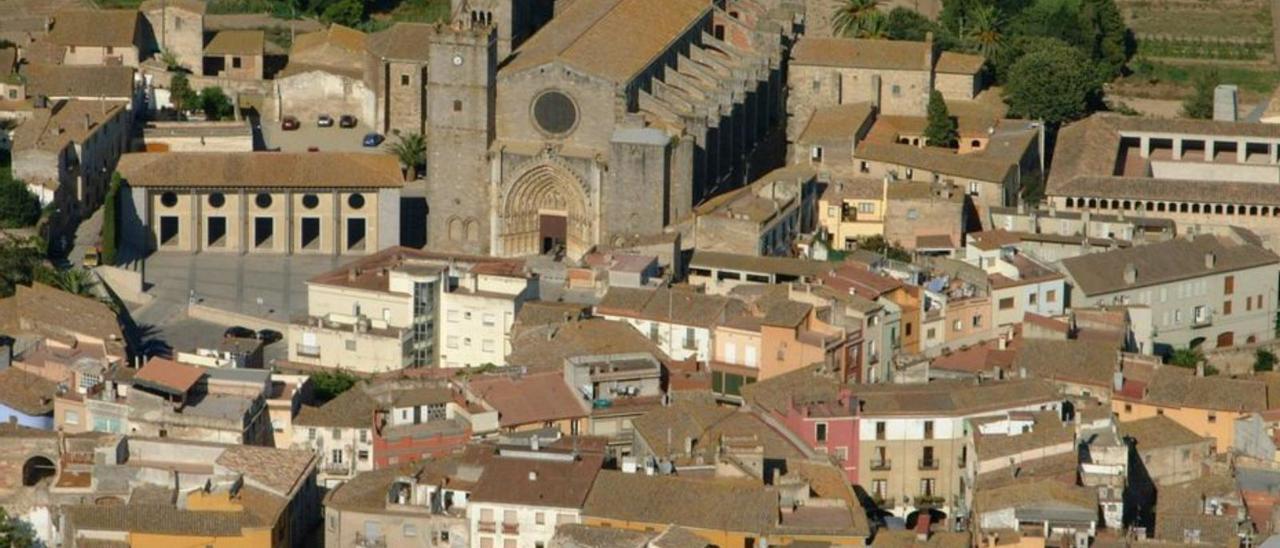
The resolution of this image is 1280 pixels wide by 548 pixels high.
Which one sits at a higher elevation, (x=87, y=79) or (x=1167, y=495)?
(x=87, y=79)

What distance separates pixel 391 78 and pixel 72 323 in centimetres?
2167

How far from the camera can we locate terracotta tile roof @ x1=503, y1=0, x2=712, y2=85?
97.1 meters

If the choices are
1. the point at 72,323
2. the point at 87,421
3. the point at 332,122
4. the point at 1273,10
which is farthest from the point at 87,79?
the point at 1273,10

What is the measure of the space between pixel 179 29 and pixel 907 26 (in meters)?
22.2

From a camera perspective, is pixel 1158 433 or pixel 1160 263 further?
pixel 1160 263

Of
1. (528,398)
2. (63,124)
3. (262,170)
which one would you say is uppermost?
(63,124)

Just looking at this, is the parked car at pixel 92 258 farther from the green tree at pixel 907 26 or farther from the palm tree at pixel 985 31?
the palm tree at pixel 985 31

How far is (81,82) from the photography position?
106 m

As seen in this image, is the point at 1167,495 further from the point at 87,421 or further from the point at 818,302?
the point at 87,421

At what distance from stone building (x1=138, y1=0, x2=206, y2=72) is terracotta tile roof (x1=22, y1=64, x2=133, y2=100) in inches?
194

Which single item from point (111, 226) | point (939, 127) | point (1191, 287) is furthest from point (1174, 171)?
point (111, 226)

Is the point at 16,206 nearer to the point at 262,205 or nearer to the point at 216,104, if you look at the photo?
the point at 262,205

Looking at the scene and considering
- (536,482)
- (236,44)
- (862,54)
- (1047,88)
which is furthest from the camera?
(236,44)

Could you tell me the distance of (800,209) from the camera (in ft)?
314
